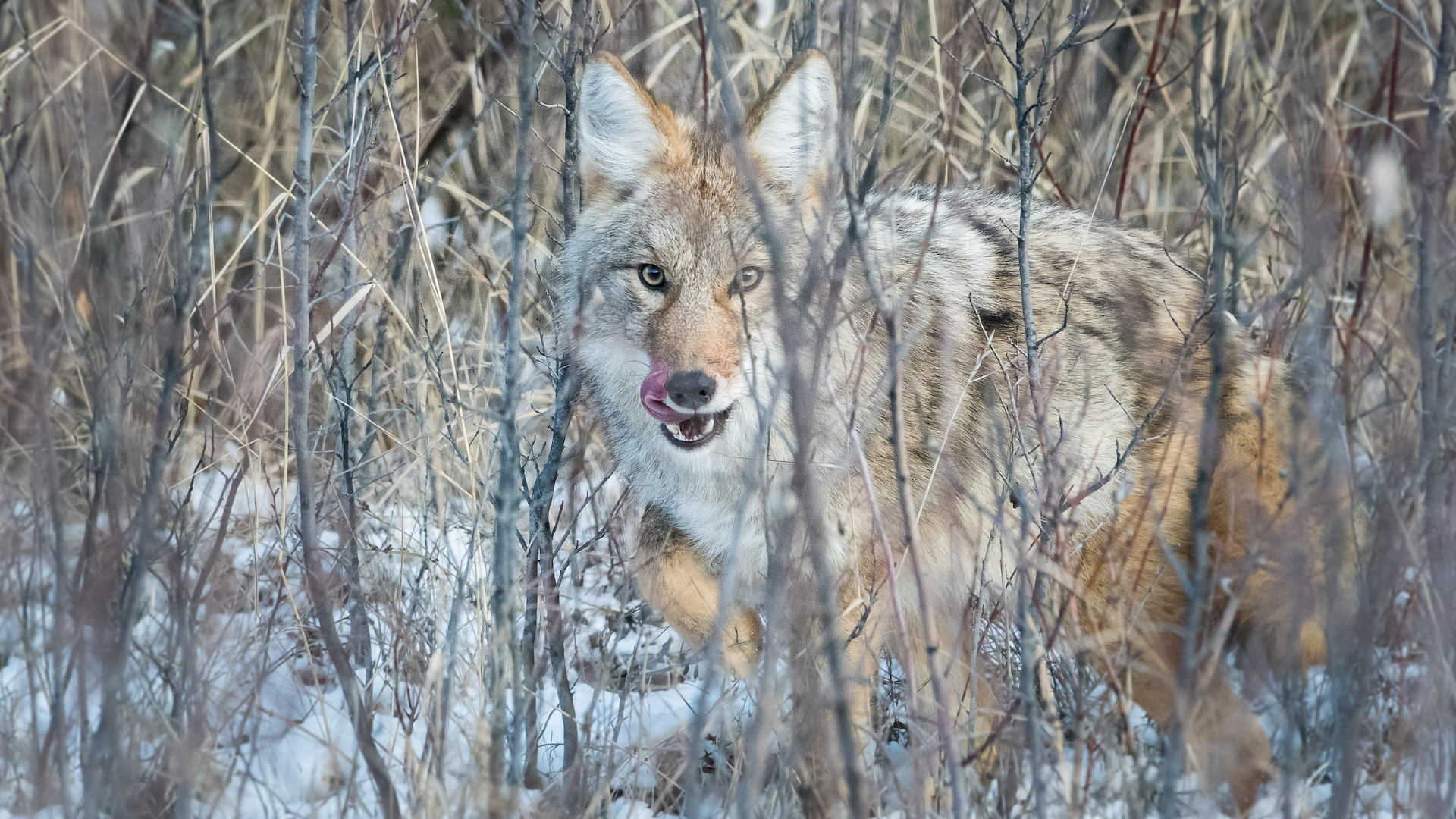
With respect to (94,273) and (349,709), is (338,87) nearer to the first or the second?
(94,273)

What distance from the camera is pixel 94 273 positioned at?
2316 mm

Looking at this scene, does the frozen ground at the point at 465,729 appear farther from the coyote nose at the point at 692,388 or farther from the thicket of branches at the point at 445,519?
the coyote nose at the point at 692,388

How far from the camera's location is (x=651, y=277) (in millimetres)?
3119

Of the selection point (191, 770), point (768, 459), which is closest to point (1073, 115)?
point (768, 459)

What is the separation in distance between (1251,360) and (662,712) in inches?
85.4

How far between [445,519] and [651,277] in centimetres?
99

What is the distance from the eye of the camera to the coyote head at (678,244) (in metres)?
2.79

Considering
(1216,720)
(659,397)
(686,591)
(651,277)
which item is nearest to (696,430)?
(659,397)

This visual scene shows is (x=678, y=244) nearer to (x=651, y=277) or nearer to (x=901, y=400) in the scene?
(x=651, y=277)

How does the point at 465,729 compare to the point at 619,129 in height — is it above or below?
below

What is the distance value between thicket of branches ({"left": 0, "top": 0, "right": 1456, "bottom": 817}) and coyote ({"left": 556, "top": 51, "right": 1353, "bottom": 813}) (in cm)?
16

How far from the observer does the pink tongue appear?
9.07ft

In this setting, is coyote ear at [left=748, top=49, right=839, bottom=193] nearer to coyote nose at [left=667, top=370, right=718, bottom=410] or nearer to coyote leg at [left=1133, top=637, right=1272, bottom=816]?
coyote nose at [left=667, top=370, right=718, bottom=410]

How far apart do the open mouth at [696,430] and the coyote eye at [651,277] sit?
47 cm
